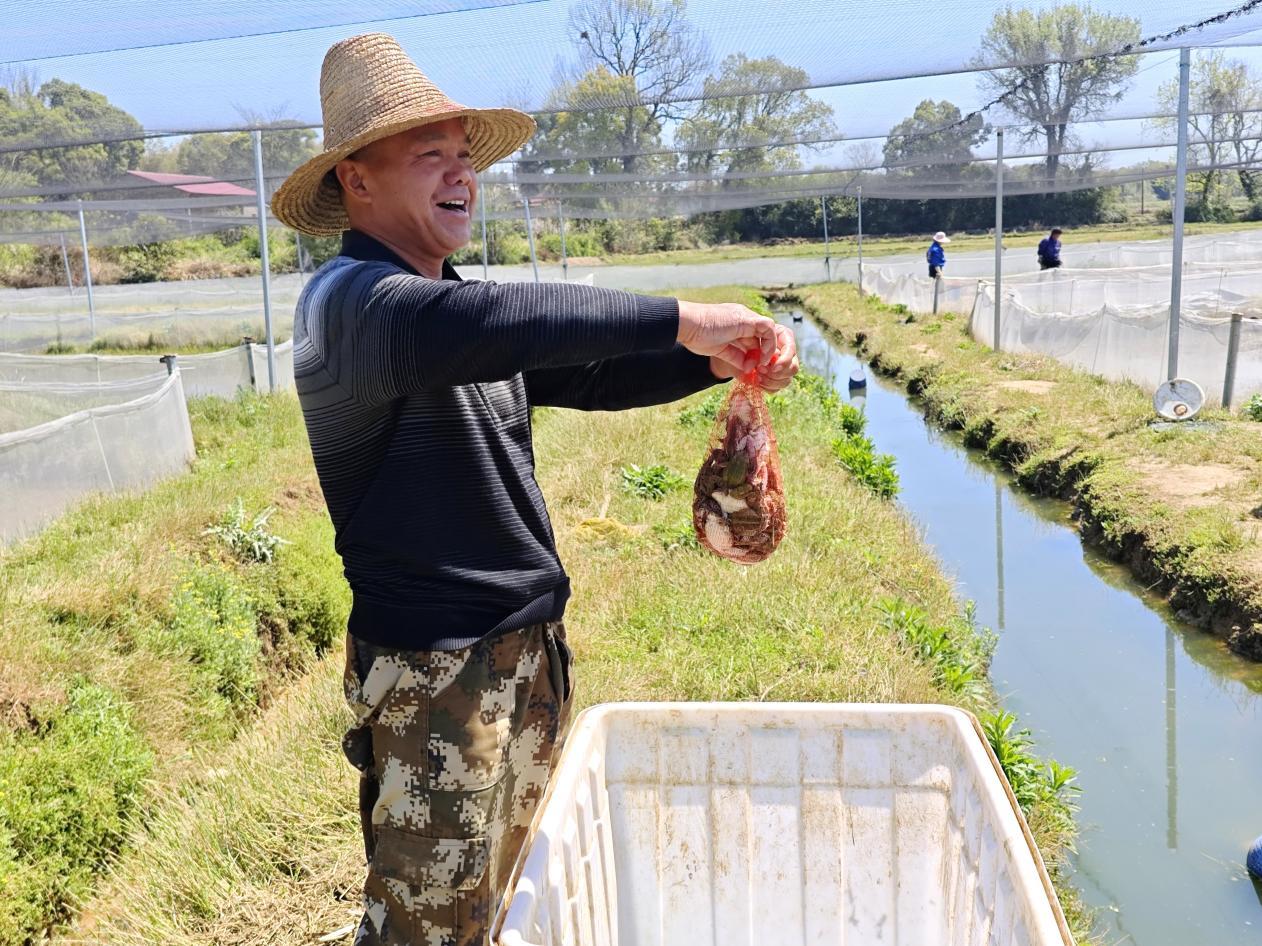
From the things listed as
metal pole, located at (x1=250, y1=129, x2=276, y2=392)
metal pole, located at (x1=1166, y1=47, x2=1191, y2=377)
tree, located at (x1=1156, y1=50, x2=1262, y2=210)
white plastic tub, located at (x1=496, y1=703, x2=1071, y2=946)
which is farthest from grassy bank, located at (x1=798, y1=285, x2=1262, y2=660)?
metal pole, located at (x1=250, y1=129, x2=276, y2=392)

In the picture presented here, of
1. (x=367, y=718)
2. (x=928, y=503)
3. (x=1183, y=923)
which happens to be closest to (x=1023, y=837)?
(x=367, y=718)

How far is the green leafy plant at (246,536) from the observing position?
628cm

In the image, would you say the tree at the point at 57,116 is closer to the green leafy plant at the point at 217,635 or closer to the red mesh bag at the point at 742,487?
the green leafy plant at the point at 217,635

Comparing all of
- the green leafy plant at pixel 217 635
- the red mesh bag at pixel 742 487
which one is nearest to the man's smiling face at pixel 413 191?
the red mesh bag at pixel 742 487

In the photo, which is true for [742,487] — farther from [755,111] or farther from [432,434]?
[755,111]

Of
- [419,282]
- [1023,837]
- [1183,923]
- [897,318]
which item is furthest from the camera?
[897,318]

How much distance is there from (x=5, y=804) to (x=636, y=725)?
2719 mm

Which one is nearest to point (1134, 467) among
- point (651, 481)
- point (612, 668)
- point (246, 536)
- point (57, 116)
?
point (651, 481)

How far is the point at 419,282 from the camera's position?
174 centimetres

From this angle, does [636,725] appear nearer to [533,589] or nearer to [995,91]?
[533,589]

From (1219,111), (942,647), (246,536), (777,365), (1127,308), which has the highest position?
(1219,111)

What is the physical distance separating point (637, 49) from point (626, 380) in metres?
7.59

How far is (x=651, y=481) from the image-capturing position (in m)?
8.16

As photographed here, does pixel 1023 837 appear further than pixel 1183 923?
No
